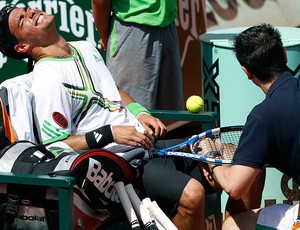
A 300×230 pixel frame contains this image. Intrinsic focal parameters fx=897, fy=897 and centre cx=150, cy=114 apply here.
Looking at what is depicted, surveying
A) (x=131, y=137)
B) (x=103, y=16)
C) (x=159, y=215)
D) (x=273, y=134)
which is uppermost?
(x=103, y=16)

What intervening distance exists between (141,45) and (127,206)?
5.72 ft

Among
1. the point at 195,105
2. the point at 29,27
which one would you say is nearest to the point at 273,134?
the point at 195,105

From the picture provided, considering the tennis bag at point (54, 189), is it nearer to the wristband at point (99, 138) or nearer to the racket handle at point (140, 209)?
the racket handle at point (140, 209)

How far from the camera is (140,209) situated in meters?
3.84

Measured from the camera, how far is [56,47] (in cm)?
445

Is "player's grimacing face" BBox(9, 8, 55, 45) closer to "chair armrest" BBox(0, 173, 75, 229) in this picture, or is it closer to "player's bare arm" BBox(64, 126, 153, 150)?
"player's bare arm" BBox(64, 126, 153, 150)

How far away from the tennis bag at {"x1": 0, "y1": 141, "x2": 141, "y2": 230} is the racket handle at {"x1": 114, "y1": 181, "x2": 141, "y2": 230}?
0.09ft

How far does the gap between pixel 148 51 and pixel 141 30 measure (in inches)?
5.4

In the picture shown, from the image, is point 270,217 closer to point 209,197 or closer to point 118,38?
point 209,197

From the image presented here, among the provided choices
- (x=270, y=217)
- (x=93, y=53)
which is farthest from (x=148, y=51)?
(x=270, y=217)

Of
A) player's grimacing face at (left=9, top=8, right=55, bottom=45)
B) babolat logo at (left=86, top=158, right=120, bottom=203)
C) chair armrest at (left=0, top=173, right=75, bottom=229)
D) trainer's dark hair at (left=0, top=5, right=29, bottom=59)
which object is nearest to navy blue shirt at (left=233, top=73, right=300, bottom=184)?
babolat logo at (left=86, top=158, right=120, bottom=203)

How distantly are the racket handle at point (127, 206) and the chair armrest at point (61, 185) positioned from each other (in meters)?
0.28

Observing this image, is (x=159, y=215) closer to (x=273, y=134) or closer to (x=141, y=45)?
(x=273, y=134)

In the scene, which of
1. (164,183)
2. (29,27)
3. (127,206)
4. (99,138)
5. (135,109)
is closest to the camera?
(127,206)
